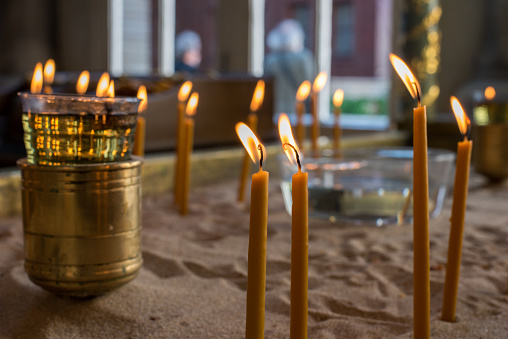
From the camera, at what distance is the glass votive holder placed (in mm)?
793

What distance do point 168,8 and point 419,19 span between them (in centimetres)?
430

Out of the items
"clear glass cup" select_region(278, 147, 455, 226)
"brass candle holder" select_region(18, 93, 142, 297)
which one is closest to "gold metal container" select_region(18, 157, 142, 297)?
"brass candle holder" select_region(18, 93, 142, 297)

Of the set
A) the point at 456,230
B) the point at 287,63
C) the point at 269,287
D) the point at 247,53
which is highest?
the point at 247,53

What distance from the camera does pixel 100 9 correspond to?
7742 mm

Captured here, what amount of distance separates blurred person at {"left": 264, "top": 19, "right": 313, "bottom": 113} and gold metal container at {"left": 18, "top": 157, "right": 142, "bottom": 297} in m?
5.62

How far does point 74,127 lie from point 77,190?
93 mm

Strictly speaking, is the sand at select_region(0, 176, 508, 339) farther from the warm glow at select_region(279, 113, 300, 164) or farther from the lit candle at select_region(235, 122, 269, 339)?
the warm glow at select_region(279, 113, 300, 164)

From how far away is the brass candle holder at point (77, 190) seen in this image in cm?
80

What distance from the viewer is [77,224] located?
0.83 m

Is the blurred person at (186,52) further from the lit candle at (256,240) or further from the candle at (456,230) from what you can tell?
the lit candle at (256,240)

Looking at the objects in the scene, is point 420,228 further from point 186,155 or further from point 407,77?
point 186,155

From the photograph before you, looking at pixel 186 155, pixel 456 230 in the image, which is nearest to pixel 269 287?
pixel 456 230

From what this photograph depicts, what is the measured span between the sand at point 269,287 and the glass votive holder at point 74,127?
0.79 ft

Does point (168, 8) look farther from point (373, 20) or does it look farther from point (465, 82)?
point (373, 20)
